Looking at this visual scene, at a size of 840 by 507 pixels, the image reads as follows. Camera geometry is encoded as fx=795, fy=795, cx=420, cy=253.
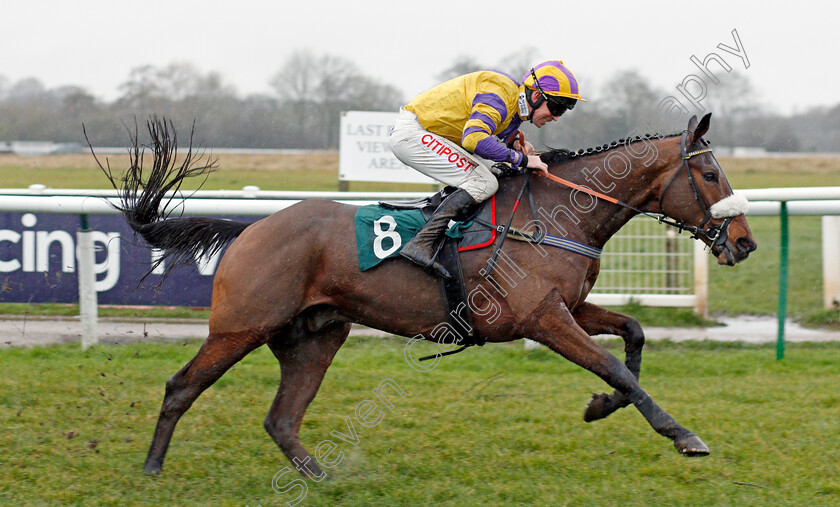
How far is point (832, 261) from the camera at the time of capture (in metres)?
7.54

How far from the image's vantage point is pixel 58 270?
22.0ft

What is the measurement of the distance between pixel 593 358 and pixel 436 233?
3.09 ft

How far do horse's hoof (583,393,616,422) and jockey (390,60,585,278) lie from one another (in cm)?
102

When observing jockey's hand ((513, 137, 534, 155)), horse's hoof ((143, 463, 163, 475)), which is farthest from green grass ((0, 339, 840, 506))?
jockey's hand ((513, 137, 534, 155))

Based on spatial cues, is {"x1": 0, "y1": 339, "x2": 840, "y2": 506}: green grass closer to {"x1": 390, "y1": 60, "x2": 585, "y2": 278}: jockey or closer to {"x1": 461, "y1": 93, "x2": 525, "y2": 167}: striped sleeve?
{"x1": 390, "y1": 60, "x2": 585, "y2": 278}: jockey

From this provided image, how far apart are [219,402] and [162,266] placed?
1.96m

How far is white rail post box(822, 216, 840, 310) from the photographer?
7527 millimetres

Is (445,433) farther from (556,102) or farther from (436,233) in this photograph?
(556,102)

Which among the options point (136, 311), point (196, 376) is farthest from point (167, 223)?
point (136, 311)

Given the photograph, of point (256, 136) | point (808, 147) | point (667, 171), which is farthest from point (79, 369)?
point (808, 147)

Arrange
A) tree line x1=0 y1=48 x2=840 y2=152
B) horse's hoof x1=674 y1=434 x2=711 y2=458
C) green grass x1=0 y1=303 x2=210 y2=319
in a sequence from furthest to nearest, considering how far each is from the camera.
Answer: tree line x1=0 y1=48 x2=840 y2=152, green grass x1=0 y1=303 x2=210 y2=319, horse's hoof x1=674 y1=434 x2=711 y2=458

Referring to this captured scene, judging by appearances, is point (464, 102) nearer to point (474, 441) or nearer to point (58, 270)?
point (474, 441)

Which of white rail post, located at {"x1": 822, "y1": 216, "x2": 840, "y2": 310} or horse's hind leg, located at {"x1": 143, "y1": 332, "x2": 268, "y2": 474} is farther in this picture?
white rail post, located at {"x1": 822, "y1": 216, "x2": 840, "y2": 310}

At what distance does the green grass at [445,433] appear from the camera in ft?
12.2
